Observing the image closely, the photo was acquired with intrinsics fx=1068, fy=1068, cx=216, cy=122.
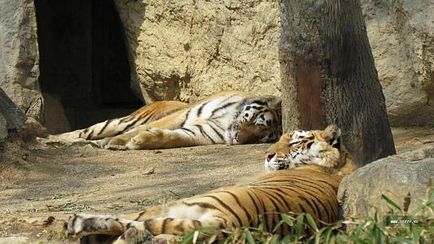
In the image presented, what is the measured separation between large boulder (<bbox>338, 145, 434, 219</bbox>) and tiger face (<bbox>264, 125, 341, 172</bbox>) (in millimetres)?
905

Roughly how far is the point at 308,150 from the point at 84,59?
24.0ft

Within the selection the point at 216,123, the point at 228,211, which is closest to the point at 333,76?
Result: the point at 228,211

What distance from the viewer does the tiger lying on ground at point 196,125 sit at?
955 cm

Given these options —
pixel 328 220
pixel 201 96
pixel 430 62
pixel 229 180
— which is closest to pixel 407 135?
pixel 430 62

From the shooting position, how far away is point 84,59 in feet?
43.4

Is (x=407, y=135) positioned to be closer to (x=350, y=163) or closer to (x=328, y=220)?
(x=350, y=163)

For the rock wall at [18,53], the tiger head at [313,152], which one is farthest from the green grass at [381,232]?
the rock wall at [18,53]

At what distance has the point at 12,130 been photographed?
8234 millimetres

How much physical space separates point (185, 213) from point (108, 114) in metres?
8.43

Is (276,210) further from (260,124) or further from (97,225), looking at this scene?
(260,124)

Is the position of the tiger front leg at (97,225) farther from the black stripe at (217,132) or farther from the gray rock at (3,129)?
the black stripe at (217,132)

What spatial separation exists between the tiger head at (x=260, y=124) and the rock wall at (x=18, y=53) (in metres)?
2.02

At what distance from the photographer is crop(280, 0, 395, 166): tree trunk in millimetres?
6434

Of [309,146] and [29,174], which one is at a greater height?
[309,146]
